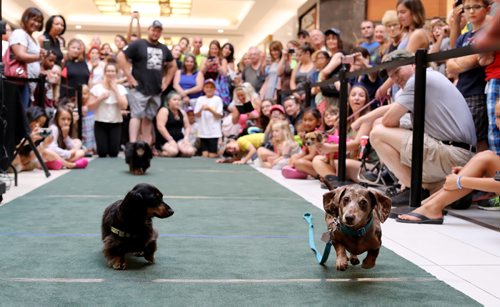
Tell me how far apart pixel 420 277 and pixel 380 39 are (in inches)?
216

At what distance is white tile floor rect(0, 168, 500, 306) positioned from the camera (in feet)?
7.16

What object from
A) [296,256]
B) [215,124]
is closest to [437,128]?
[296,256]

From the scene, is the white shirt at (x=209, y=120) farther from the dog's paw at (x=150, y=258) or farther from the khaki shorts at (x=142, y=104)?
the dog's paw at (x=150, y=258)

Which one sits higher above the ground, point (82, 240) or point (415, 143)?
point (415, 143)

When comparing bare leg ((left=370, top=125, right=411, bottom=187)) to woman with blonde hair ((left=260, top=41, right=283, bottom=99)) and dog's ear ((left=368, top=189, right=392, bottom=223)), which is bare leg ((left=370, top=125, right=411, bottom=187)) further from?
woman with blonde hair ((left=260, top=41, right=283, bottom=99))

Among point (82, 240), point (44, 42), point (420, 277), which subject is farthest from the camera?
point (44, 42)

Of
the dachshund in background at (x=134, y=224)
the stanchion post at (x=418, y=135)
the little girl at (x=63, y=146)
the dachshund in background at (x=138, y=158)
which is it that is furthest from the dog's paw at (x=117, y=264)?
the little girl at (x=63, y=146)

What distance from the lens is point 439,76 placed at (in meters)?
4.04

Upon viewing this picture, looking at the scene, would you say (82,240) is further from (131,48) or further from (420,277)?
(131,48)

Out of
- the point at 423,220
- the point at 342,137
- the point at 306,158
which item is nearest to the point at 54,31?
the point at 306,158

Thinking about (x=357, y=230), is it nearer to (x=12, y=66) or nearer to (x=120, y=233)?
(x=120, y=233)

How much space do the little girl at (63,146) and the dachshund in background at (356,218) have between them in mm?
5099

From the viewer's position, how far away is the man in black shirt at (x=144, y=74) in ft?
30.8

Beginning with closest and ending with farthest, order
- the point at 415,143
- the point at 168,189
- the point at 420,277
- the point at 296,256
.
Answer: the point at 420,277 → the point at 296,256 → the point at 415,143 → the point at 168,189
